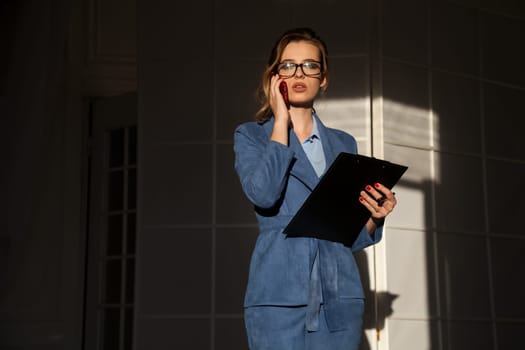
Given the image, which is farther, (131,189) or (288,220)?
(131,189)

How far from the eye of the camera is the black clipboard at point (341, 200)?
1.90 metres

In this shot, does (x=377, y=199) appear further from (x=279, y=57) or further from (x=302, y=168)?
(x=279, y=57)

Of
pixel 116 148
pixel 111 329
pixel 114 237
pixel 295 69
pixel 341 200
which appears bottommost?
pixel 111 329

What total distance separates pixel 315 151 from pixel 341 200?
20cm

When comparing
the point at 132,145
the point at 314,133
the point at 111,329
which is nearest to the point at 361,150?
the point at 314,133

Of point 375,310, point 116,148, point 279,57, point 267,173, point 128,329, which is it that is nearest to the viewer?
point 267,173

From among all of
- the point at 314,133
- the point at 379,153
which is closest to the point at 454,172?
the point at 379,153

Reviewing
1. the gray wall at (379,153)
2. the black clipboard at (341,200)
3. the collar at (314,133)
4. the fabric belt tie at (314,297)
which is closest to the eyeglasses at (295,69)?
the collar at (314,133)

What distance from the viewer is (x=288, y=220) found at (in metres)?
1.99

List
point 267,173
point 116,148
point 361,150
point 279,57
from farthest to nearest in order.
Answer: point 116,148 < point 361,150 < point 279,57 < point 267,173

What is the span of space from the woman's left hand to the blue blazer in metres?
0.11

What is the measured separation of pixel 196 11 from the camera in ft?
12.2

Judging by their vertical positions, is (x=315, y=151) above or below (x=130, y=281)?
above

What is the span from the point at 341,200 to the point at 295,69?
35 cm
